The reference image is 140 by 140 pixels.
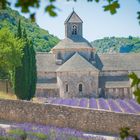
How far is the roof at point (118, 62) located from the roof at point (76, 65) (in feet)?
16.3

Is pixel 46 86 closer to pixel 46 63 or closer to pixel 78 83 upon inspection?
pixel 78 83

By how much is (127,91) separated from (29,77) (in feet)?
57.1

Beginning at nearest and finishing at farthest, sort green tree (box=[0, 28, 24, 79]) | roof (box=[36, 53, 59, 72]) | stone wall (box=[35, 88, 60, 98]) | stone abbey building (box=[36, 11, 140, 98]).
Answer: green tree (box=[0, 28, 24, 79]), stone abbey building (box=[36, 11, 140, 98]), stone wall (box=[35, 88, 60, 98]), roof (box=[36, 53, 59, 72])

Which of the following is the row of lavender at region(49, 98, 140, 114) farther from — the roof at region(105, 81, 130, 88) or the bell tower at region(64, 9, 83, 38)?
the bell tower at region(64, 9, 83, 38)

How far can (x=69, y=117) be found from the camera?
2642 centimetres

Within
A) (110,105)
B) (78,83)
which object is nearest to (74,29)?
(78,83)

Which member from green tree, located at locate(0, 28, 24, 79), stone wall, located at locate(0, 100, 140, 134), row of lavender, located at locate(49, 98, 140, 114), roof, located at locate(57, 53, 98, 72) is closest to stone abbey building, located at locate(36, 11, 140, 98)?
roof, located at locate(57, 53, 98, 72)

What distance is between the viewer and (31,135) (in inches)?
798

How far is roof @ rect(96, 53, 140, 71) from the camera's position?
59219 mm

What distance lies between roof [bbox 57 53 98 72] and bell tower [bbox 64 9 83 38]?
5.73 meters

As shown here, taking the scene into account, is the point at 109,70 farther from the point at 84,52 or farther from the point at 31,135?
the point at 31,135

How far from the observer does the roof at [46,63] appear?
57031 mm

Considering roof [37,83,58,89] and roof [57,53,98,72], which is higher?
roof [57,53,98,72]

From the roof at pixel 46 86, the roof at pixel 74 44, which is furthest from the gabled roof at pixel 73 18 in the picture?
the roof at pixel 46 86
